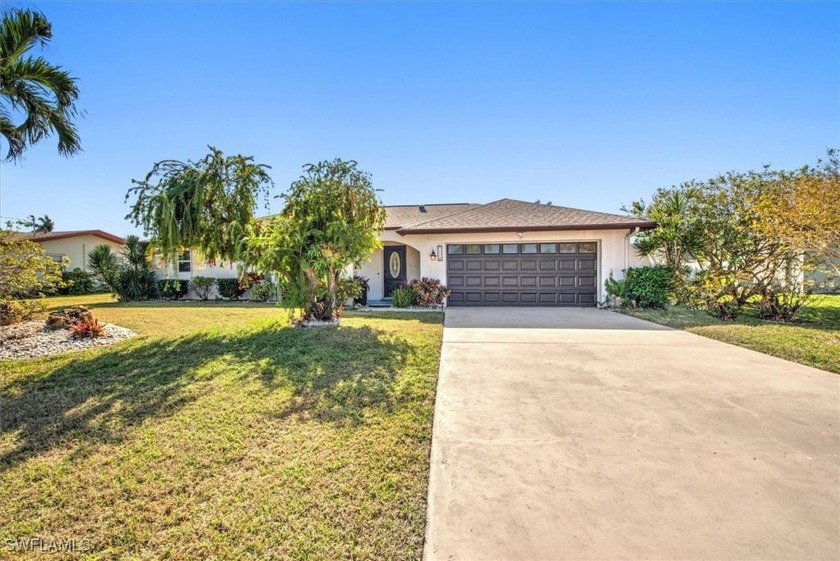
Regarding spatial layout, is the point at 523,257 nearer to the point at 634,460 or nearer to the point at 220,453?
the point at 634,460

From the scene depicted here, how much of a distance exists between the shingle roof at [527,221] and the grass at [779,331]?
301 centimetres

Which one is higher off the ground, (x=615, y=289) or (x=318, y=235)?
(x=318, y=235)

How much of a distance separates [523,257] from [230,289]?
12.2 meters

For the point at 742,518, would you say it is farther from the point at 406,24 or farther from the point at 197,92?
the point at 197,92

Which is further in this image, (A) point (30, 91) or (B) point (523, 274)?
(B) point (523, 274)

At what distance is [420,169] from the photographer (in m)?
15.6

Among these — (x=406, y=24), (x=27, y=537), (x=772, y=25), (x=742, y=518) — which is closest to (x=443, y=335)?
(x=742, y=518)

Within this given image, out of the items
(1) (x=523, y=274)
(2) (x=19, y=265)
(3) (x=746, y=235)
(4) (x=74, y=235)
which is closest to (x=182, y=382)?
(2) (x=19, y=265)

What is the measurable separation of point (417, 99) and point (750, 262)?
1088 cm

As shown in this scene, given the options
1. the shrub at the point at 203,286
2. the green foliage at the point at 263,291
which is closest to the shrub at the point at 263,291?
the green foliage at the point at 263,291

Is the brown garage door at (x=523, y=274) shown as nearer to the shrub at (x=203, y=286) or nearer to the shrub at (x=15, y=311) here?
the shrub at (x=203, y=286)

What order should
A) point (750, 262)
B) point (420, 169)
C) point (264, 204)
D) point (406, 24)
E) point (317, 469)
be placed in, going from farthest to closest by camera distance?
point (420, 169)
point (750, 262)
point (406, 24)
point (264, 204)
point (317, 469)

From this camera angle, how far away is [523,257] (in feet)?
42.0

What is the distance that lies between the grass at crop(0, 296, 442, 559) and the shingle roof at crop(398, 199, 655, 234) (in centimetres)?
728
